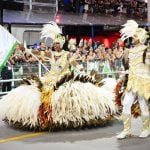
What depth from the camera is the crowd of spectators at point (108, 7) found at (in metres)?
26.9

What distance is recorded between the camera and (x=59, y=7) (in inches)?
1059

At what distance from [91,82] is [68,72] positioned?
51cm

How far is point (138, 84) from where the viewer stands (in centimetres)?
842

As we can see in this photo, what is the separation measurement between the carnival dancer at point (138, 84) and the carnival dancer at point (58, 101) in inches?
37.8

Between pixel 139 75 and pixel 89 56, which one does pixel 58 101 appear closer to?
pixel 139 75

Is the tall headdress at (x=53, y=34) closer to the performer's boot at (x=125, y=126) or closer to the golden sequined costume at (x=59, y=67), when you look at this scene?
the golden sequined costume at (x=59, y=67)

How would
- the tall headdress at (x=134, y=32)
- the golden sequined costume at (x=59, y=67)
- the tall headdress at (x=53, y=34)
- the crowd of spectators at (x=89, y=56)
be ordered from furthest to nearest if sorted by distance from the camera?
the crowd of spectators at (x=89, y=56) < the tall headdress at (x=53, y=34) < the golden sequined costume at (x=59, y=67) < the tall headdress at (x=134, y=32)

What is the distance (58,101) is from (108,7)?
21.1 metres

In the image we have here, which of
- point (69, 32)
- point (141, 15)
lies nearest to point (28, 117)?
point (69, 32)

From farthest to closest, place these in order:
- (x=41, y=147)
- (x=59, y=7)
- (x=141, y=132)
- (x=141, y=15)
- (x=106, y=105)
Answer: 1. (x=141, y=15)
2. (x=59, y=7)
3. (x=106, y=105)
4. (x=141, y=132)
5. (x=41, y=147)

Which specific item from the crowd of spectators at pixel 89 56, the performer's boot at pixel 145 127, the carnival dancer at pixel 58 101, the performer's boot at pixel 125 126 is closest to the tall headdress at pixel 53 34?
the carnival dancer at pixel 58 101

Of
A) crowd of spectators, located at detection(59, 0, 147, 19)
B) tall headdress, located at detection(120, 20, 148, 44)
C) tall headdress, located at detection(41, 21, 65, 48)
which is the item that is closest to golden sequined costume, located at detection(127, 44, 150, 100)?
tall headdress, located at detection(120, 20, 148, 44)

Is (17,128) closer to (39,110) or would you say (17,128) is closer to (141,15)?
(39,110)

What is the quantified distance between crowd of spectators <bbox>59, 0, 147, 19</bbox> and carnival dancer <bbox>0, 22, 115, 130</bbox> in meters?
17.1
